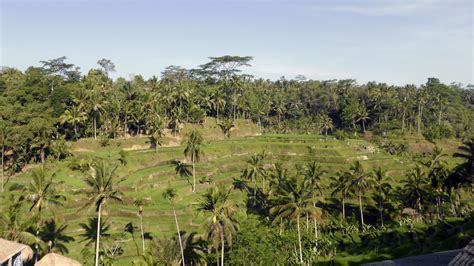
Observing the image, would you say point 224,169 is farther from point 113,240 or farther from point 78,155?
point 113,240

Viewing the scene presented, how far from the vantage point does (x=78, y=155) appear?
71.3 metres

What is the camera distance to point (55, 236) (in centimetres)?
4638

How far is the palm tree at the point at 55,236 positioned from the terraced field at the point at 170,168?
3.15 ft

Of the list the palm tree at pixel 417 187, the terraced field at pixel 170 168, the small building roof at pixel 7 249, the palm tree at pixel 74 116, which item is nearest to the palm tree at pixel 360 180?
the palm tree at pixel 417 187

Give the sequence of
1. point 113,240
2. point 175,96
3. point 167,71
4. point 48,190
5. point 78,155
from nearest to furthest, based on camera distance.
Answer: point 48,190
point 113,240
point 78,155
point 175,96
point 167,71

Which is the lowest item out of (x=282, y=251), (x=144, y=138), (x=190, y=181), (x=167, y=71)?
(x=282, y=251)

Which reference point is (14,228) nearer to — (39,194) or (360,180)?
(39,194)

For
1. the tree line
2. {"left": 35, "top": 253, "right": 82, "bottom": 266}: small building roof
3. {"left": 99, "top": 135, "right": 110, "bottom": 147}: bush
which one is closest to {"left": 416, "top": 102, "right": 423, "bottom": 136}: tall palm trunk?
the tree line

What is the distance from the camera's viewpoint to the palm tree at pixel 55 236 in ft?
147

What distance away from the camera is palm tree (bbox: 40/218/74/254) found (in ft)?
147

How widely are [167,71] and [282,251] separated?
111 meters

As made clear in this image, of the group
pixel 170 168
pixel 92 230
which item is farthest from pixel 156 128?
pixel 92 230

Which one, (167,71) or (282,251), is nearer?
(282,251)

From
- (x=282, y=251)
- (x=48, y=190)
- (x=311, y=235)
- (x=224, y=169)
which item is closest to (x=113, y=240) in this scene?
(x=48, y=190)
